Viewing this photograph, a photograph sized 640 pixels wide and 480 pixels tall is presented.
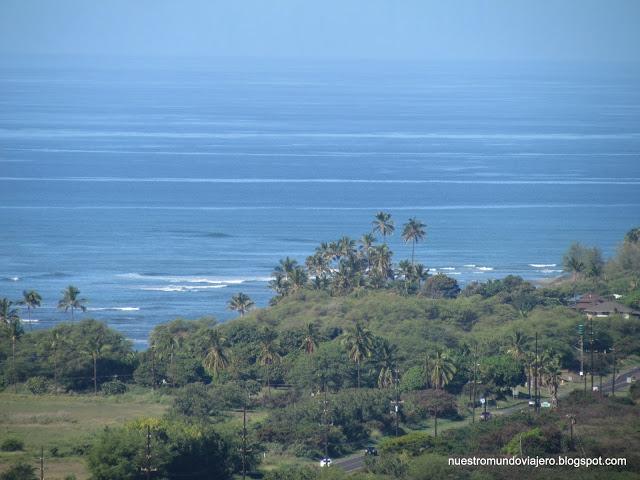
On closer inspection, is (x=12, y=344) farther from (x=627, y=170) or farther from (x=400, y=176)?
(x=627, y=170)

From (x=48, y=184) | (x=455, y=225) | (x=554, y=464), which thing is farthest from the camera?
(x=48, y=184)

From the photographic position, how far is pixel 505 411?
6462 cm

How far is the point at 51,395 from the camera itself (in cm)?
6938

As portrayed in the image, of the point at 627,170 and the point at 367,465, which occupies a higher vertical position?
the point at 627,170

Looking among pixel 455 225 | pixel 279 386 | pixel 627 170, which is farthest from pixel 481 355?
pixel 627 170

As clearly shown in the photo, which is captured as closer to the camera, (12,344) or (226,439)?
(226,439)

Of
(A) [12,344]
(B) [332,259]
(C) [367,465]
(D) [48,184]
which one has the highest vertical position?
(D) [48,184]

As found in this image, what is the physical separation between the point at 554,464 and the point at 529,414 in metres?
10.1

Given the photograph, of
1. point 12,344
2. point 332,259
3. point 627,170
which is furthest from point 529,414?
point 627,170

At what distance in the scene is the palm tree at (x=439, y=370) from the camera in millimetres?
66812

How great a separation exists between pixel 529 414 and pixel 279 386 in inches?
624

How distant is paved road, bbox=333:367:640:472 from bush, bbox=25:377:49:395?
19642mm

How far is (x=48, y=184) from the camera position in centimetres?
16500

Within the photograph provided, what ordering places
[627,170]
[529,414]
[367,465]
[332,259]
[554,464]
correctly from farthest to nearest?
1. [627,170]
2. [332,259]
3. [529,414]
4. [367,465]
5. [554,464]
